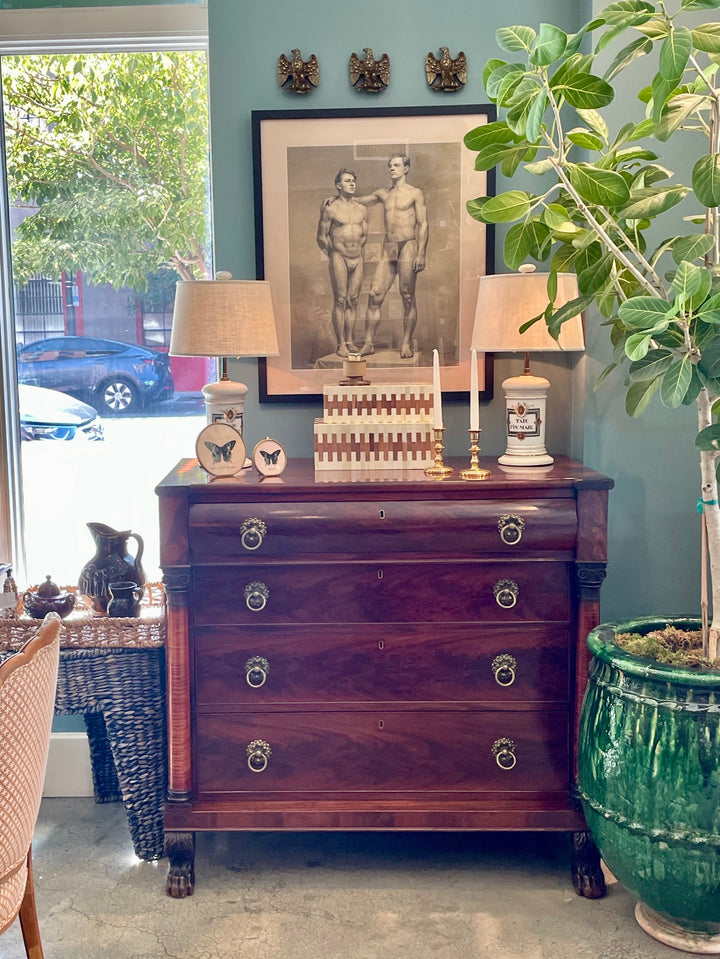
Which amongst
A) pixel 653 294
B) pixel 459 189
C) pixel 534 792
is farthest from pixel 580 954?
pixel 459 189

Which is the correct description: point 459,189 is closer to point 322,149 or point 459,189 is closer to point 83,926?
point 322,149

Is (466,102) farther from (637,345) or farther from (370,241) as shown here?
(637,345)

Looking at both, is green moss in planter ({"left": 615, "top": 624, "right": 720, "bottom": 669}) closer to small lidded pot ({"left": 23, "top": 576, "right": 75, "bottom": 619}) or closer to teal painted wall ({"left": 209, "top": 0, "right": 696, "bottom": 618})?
teal painted wall ({"left": 209, "top": 0, "right": 696, "bottom": 618})

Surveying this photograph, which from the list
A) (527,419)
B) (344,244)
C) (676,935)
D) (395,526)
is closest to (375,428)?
(395,526)

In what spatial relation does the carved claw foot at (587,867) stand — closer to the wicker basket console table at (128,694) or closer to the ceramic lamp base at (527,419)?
the ceramic lamp base at (527,419)

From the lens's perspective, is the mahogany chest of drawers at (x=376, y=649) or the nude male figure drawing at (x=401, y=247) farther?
the nude male figure drawing at (x=401, y=247)

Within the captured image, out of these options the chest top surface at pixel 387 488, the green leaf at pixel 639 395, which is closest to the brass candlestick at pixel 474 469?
the chest top surface at pixel 387 488

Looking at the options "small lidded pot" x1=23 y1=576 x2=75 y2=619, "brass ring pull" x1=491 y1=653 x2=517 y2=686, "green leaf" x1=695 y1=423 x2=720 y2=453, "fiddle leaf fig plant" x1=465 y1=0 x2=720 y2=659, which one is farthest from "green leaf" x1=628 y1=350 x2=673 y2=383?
"small lidded pot" x1=23 y1=576 x2=75 y2=619

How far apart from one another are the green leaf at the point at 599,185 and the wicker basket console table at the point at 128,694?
154cm

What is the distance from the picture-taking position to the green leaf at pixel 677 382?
1.91m

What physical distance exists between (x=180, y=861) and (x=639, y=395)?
5.22ft

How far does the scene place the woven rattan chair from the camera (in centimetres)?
161

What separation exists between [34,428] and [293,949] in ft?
5.76

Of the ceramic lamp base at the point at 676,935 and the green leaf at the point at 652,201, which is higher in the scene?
A: the green leaf at the point at 652,201
